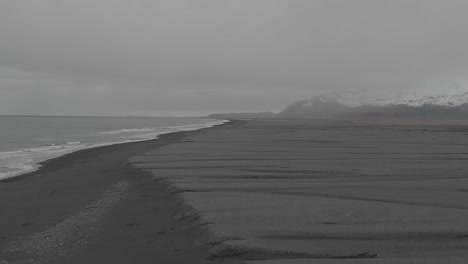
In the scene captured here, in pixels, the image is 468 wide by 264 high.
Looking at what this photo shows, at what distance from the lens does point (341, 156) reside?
830 inches

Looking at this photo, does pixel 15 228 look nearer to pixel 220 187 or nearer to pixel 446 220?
pixel 220 187

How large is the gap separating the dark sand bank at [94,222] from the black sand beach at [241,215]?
3 centimetres

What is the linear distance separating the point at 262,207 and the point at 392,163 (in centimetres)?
1099

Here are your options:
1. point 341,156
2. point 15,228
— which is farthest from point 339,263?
point 341,156

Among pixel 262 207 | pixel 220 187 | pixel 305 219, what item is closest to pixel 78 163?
pixel 220 187

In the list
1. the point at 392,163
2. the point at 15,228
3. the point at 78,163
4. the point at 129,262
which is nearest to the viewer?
the point at 129,262

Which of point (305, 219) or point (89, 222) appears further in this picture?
point (89, 222)

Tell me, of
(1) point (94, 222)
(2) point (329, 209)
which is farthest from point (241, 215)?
(1) point (94, 222)

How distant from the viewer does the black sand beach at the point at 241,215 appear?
6.76 meters

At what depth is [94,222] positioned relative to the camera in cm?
922

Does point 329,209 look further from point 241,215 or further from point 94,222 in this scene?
point 94,222

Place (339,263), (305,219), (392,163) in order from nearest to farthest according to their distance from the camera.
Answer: (339,263)
(305,219)
(392,163)

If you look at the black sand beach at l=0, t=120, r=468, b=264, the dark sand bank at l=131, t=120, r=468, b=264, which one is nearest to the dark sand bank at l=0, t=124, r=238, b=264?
the black sand beach at l=0, t=120, r=468, b=264

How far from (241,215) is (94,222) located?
3.67 metres
